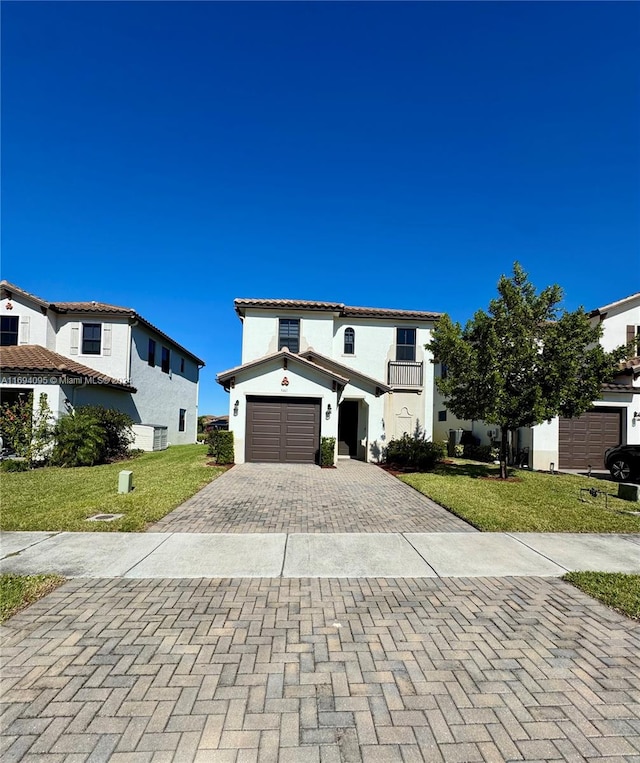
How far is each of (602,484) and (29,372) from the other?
66.1ft

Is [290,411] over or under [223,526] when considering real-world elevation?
over

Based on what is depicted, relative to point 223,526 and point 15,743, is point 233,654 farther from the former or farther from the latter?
point 223,526

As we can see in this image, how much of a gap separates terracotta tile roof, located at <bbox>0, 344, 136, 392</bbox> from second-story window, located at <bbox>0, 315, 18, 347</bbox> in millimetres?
715

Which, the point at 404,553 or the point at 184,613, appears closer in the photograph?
the point at 184,613

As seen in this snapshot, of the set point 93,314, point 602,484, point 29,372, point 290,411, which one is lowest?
point 602,484

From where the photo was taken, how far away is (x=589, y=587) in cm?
466

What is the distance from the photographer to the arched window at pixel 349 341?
19.0 metres

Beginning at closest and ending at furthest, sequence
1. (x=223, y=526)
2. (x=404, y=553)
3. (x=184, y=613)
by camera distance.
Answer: (x=184, y=613)
(x=404, y=553)
(x=223, y=526)

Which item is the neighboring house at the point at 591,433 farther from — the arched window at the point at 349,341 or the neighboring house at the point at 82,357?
the neighboring house at the point at 82,357

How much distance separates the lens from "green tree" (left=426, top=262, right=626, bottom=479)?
1168 cm

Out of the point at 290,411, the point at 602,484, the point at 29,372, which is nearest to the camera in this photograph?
the point at 602,484

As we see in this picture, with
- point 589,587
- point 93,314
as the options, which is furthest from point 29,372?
point 589,587

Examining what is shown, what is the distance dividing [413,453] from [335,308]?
24.1 ft

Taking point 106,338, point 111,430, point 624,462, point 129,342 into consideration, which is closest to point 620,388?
point 624,462
